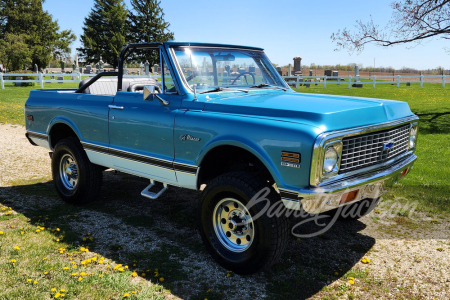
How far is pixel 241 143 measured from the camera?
3508mm

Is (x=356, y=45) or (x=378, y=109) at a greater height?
(x=356, y=45)

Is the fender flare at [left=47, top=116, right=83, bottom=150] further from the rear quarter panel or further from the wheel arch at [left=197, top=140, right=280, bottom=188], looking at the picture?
the wheel arch at [left=197, top=140, right=280, bottom=188]

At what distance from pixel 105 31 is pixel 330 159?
64949 mm

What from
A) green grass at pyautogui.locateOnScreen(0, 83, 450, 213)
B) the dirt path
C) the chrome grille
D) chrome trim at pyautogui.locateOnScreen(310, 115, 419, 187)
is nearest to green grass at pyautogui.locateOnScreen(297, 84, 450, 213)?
green grass at pyautogui.locateOnScreen(0, 83, 450, 213)

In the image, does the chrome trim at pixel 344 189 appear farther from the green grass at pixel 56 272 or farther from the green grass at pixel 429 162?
the green grass at pixel 429 162

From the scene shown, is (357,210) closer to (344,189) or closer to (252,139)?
(344,189)

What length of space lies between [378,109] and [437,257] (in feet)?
5.38

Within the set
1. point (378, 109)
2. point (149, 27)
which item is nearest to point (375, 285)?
point (378, 109)

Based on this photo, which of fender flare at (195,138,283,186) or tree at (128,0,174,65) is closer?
fender flare at (195,138,283,186)

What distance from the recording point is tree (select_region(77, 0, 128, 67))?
6103 cm

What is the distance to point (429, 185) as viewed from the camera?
6.26 meters

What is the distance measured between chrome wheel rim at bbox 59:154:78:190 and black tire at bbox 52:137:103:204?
14 millimetres

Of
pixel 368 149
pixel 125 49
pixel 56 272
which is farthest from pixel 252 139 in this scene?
pixel 125 49

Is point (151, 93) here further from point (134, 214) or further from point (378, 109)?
point (378, 109)
